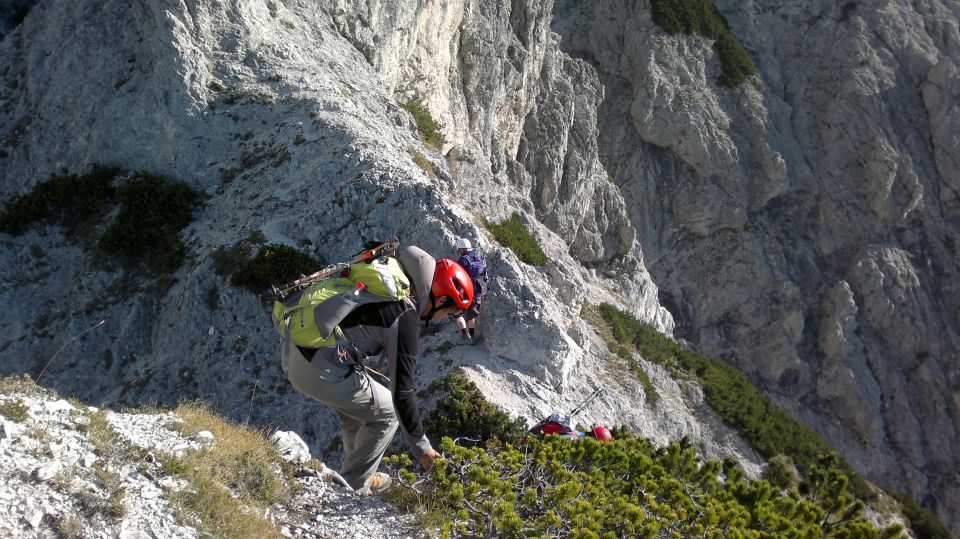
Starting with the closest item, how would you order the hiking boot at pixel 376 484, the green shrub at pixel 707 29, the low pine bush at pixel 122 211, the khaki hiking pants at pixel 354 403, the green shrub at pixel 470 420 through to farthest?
1. the khaki hiking pants at pixel 354 403
2. the hiking boot at pixel 376 484
3. the green shrub at pixel 470 420
4. the low pine bush at pixel 122 211
5. the green shrub at pixel 707 29

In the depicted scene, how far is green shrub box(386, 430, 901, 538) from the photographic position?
5.92 m

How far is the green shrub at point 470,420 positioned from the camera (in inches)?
398

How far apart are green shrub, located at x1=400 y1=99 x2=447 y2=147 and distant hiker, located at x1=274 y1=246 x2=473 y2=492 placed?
17587mm

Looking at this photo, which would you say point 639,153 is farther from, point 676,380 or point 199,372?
point 199,372

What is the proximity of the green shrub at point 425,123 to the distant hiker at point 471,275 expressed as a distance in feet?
42.7

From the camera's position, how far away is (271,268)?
12.1m

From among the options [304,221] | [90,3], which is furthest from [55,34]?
[304,221]

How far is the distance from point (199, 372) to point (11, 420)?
20.2 feet

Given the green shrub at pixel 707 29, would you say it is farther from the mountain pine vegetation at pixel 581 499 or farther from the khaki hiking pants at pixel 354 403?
the khaki hiking pants at pixel 354 403

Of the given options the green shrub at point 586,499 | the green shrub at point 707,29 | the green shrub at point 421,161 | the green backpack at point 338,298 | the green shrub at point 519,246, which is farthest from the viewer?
the green shrub at point 707,29

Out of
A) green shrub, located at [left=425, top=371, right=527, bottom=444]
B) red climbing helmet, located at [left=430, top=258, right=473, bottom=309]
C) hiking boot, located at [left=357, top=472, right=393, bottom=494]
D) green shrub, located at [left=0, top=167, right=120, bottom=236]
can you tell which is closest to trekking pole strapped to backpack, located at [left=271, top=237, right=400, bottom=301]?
red climbing helmet, located at [left=430, top=258, right=473, bottom=309]

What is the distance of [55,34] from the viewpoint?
1752 cm

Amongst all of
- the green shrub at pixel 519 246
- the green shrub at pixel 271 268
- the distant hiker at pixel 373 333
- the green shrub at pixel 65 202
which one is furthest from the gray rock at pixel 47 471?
the green shrub at pixel 519 246

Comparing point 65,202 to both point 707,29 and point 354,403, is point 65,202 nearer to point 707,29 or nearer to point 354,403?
point 354,403
